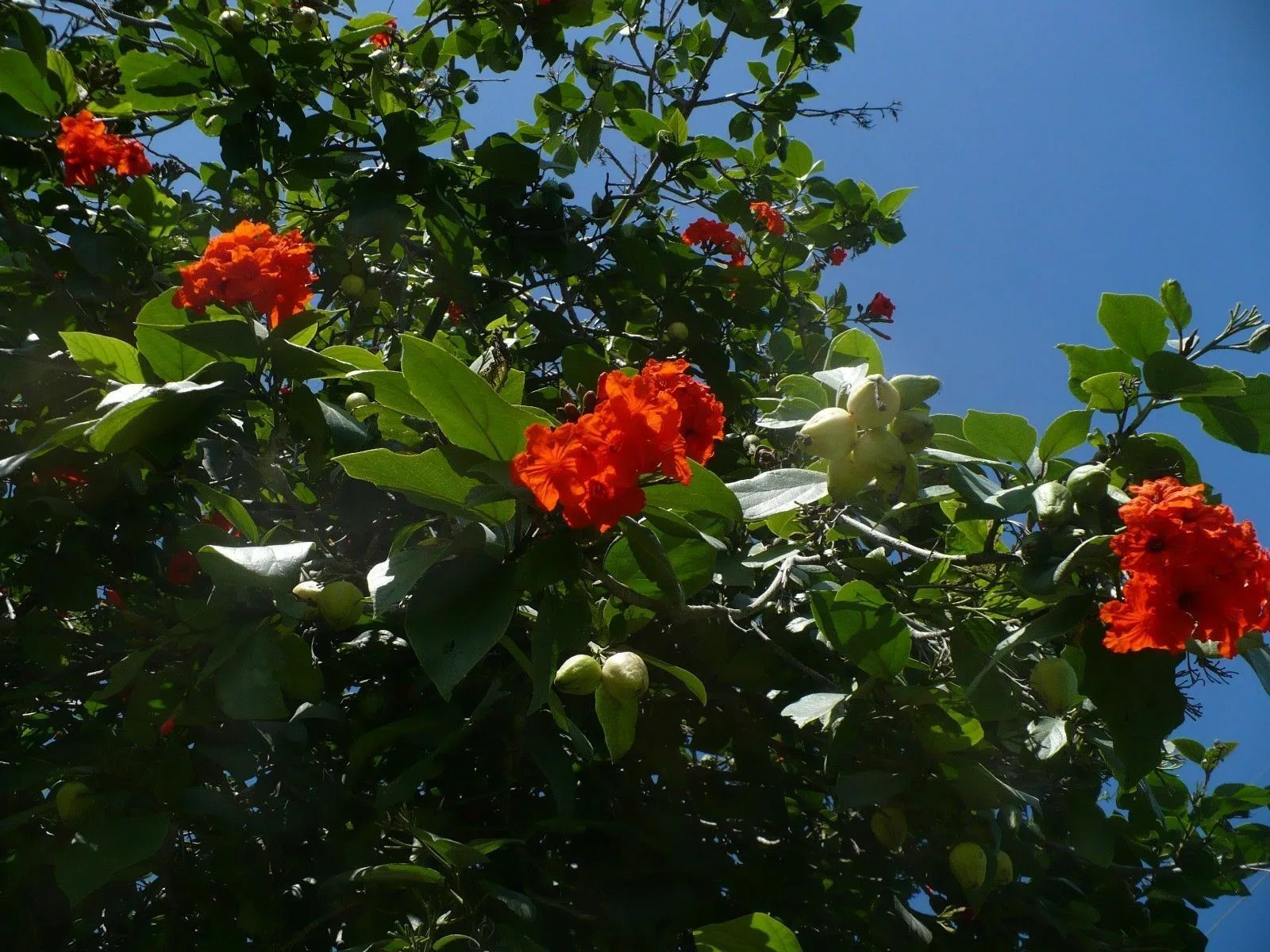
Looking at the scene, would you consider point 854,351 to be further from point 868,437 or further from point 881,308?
point 881,308

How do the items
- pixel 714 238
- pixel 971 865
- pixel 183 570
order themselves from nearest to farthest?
pixel 971 865 → pixel 183 570 → pixel 714 238

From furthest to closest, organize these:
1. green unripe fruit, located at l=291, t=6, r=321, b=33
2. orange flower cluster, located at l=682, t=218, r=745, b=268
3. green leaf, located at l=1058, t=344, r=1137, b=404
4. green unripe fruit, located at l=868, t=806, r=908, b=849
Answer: orange flower cluster, located at l=682, t=218, r=745, b=268 < green unripe fruit, located at l=291, t=6, r=321, b=33 < green unripe fruit, located at l=868, t=806, r=908, b=849 < green leaf, located at l=1058, t=344, r=1137, b=404

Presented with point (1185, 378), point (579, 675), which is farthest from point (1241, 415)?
point (579, 675)

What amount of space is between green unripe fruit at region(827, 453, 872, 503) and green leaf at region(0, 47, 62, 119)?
7.14ft

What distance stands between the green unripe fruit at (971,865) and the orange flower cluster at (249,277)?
1.47 meters

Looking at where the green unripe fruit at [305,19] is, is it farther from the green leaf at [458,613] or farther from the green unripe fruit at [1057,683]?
the green unripe fruit at [1057,683]

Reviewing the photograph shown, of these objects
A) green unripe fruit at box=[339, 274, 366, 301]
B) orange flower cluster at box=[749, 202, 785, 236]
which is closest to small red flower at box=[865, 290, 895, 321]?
orange flower cluster at box=[749, 202, 785, 236]

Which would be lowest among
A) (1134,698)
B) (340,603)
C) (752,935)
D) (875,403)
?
(752,935)

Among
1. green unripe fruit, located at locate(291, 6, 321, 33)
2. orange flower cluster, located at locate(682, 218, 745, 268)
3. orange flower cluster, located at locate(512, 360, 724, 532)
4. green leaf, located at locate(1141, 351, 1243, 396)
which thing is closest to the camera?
orange flower cluster, located at locate(512, 360, 724, 532)

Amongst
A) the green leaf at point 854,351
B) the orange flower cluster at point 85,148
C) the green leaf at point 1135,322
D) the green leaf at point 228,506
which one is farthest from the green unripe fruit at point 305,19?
the green leaf at point 1135,322

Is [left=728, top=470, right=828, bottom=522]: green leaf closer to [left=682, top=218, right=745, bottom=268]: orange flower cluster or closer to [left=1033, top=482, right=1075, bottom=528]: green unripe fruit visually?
[left=1033, top=482, right=1075, bottom=528]: green unripe fruit

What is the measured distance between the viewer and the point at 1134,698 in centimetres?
107

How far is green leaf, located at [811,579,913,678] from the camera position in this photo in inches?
52.9

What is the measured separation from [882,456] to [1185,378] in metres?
0.41
